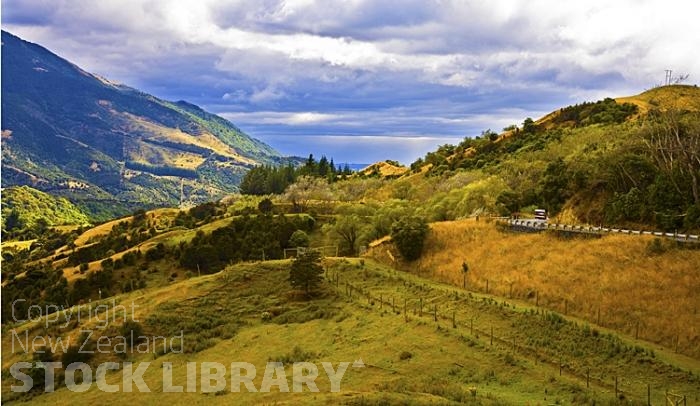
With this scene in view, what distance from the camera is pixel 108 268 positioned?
78.0 meters

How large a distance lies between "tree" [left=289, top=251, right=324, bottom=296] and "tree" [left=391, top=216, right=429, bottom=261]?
9.07m

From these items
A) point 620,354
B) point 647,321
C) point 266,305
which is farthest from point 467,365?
point 266,305

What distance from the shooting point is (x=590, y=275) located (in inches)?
1603

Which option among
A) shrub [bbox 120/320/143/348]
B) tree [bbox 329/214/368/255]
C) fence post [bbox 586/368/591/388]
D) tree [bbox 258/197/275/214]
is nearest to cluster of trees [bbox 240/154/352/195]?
tree [bbox 258/197/275/214]

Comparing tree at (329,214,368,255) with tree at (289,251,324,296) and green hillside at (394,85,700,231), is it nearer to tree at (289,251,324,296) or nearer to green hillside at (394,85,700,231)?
green hillside at (394,85,700,231)

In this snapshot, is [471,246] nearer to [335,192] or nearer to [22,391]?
[22,391]

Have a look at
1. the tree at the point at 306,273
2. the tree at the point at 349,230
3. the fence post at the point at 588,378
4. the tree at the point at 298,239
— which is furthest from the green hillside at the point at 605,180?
the tree at the point at 306,273

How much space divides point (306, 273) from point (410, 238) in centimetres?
1106

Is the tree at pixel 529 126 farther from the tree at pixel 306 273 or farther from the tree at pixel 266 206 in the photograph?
the tree at pixel 306 273

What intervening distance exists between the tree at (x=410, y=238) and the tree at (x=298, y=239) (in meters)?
22.8

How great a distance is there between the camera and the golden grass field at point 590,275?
112 feet

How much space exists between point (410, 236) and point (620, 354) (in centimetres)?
2663

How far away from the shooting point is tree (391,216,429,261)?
55.5 metres

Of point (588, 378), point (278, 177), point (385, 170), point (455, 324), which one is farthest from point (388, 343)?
point (385, 170)
